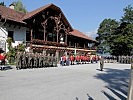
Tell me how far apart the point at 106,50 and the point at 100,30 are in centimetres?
621

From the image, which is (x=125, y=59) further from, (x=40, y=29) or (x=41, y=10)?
(x=41, y=10)

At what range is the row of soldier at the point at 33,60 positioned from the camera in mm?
24625

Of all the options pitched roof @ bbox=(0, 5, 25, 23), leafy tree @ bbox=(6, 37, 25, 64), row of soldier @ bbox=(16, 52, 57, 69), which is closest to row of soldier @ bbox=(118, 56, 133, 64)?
pitched roof @ bbox=(0, 5, 25, 23)

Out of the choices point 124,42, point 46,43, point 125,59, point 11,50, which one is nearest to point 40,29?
point 46,43

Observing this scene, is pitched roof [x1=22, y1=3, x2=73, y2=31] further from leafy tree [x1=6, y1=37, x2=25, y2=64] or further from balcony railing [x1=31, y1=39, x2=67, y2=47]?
leafy tree [x1=6, y1=37, x2=25, y2=64]

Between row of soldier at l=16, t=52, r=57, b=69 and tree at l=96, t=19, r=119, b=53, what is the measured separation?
1683 inches

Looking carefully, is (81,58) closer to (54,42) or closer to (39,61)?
(54,42)

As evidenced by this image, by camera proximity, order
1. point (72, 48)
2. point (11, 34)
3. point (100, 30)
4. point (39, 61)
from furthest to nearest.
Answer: point (100, 30), point (72, 48), point (11, 34), point (39, 61)

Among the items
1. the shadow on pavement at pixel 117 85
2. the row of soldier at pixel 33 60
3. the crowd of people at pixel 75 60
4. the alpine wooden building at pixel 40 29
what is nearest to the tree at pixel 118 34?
the alpine wooden building at pixel 40 29

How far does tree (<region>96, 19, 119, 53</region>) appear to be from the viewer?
72.2m

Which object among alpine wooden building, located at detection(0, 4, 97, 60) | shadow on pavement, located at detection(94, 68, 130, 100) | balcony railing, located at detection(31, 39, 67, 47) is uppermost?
alpine wooden building, located at detection(0, 4, 97, 60)

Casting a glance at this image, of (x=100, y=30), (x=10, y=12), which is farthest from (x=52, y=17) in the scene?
(x=100, y=30)

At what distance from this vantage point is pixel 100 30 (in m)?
76.9

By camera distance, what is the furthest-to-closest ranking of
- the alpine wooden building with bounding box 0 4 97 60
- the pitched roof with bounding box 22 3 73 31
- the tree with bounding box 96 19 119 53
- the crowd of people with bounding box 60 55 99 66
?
the tree with bounding box 96 19 119 53
the pitched roof with bounding box 22 3 73 31
the alpine wooden building with bounding box 0 4 97 60
the crowd of people with bounding box 60 55 99 66
